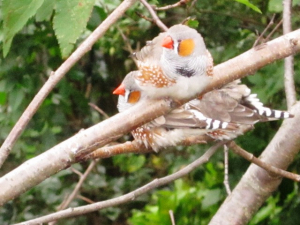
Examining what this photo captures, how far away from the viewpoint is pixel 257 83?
2111mm

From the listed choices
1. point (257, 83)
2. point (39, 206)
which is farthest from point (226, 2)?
point (39, 206)

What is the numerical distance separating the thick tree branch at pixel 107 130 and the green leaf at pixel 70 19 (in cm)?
20

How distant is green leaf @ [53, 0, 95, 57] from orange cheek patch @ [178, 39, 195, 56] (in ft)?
1.93

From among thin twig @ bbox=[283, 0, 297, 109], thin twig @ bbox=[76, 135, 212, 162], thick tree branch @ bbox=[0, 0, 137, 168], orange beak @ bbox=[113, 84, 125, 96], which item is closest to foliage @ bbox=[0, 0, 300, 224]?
thin twig @ bbox=[283, 0, 297, 109]

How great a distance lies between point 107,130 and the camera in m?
1.10

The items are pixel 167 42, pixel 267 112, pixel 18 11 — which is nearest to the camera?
pixel 18 11

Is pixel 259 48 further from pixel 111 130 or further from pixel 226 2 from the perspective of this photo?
Answer: pixel 226 2

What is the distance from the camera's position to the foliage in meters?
2.10

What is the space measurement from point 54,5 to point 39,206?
6.09ft

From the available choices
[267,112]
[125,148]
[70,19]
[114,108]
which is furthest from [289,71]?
[114,108]

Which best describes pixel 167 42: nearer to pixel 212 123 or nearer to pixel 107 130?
pixel 212 123

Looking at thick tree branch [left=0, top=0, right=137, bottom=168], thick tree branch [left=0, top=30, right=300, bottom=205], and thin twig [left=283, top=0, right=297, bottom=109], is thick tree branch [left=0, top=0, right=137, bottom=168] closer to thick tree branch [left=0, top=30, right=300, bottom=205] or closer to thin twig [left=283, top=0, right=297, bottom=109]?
thick tree branch [left=0, top=30, right=300, bottom=205]

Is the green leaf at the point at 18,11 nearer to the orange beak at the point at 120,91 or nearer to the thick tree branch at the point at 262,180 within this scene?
the orange beak at the point at 120,91

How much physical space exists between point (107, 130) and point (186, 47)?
1.58ft
